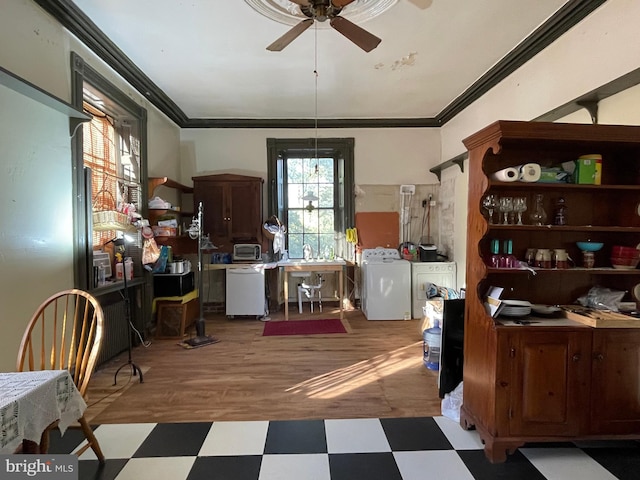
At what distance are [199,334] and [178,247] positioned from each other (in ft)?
4.72

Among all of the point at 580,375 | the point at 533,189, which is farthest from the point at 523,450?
the point at 533,189

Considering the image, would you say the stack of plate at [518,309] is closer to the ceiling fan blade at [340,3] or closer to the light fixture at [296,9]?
the ceiling fan blade at [340,3]

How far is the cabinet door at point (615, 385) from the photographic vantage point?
1891mm

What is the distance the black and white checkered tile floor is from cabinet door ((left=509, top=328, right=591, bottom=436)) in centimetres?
20

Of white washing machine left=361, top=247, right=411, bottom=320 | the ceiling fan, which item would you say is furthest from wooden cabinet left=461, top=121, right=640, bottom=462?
white washing machine left=361, top=247, right=411, bottom=320

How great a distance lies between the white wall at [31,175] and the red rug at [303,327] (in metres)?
2.30

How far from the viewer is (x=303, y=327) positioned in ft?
14.4

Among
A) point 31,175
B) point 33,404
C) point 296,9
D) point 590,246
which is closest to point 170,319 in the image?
point 31,175

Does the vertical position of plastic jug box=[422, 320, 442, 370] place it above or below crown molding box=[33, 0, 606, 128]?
below

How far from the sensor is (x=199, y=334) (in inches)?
156

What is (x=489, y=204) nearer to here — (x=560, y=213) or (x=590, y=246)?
(x=560, y=213)

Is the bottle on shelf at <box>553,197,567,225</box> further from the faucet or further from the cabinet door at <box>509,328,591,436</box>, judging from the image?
the faucet

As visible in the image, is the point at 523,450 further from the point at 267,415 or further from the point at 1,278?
the point at 1,278

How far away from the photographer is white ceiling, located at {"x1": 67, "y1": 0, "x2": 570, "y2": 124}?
2588mm
